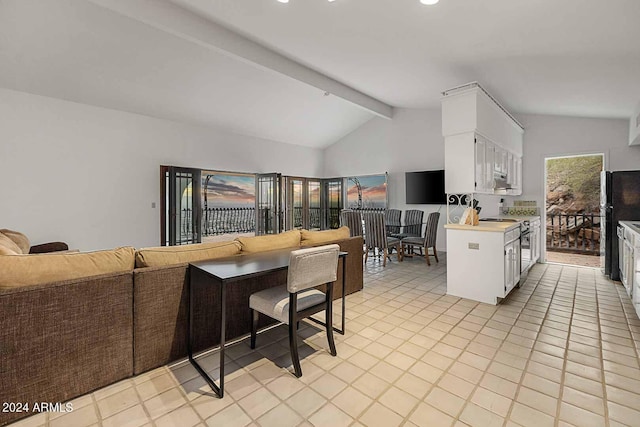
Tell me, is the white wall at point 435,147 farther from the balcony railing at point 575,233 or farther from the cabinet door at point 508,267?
the cabinet door at point 508,267

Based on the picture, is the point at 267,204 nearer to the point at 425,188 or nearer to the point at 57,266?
the point at 425,188

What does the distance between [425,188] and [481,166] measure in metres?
2.95

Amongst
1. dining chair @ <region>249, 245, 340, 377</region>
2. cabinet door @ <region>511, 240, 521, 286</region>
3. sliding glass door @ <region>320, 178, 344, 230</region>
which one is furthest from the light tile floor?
sliding glass door @ <region>320, 178, 344, 230</region>

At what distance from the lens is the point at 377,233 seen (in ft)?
17.7

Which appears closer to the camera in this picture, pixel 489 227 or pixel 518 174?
pixel 489 227

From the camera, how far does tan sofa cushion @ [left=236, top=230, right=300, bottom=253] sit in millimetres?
2679

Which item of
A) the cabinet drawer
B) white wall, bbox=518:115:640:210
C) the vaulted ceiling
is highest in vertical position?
the vaulted ceiling

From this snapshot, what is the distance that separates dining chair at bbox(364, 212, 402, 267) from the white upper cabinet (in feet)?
5.41

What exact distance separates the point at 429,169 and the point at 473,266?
3.88 metres

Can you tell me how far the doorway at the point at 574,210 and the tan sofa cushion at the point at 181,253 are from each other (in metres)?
6.81

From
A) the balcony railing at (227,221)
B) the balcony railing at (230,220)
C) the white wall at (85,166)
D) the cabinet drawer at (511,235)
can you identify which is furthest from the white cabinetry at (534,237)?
the white wall at (85,166)

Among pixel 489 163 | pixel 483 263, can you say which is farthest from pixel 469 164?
pixel 483 263

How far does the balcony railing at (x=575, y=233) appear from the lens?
6574 mm

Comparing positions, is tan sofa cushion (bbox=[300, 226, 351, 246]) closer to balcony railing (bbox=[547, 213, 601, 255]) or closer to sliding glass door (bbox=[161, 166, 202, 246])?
sliding glass door (bbox=[161, 166, 202, 246])
